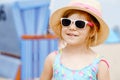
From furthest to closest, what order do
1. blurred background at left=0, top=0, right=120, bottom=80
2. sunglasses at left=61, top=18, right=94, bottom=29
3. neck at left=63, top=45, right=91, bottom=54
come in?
blurred background at left=0, top=0, right=120, bottom=80 → neck at left=63, top=45, right=91, bottom=54 → sunglasses at left=61, top=18, right=94, bottom=29

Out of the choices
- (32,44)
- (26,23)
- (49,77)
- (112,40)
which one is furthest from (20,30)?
(49,77)

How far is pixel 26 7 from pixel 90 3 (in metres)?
3.00

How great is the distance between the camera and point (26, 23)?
4.88 meters

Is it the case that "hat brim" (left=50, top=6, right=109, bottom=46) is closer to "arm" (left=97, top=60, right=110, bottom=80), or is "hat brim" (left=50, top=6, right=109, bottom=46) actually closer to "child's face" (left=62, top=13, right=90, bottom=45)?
"child's face" (left=62, top=13, right=90, bottom=45)

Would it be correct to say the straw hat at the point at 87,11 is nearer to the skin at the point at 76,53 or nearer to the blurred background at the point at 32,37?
the skin at the point at 76,53

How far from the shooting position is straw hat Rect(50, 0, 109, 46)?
1.86 m

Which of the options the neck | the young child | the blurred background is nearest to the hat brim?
the young child

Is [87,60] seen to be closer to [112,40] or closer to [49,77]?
[49,77]

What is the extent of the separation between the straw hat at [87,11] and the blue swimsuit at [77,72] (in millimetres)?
169

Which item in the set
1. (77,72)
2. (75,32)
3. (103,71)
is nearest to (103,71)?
(103,71)

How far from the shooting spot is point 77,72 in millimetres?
1853

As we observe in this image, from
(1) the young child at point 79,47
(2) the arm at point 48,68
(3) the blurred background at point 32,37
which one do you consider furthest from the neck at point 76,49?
(3) the blurred background at point 32,37

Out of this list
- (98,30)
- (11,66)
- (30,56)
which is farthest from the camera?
(11,66)

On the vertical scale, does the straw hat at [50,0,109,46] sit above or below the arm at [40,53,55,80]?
above
